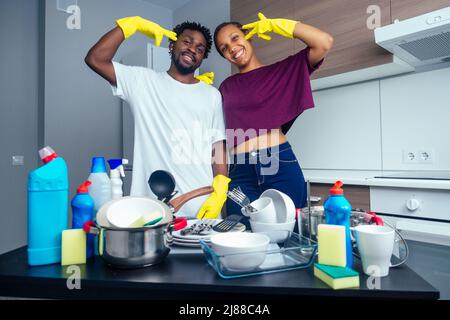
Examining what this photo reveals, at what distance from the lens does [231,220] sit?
75cm

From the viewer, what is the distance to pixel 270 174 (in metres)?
1.31

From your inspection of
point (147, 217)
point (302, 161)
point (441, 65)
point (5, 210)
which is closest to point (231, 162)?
point (147, 217)

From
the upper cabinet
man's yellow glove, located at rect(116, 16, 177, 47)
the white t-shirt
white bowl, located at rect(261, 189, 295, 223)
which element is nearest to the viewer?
white bowl, located at rect(261, 189, 295, 223)

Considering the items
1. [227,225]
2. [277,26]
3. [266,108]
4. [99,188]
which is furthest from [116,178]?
[277,26]

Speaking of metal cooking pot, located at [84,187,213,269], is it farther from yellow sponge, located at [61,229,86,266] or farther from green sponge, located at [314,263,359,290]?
green sponge, located at [314,263,359,290]

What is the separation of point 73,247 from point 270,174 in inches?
35.1

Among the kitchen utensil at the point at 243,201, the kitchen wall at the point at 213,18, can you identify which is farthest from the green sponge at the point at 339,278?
the kitchen wall at the point at 213,18

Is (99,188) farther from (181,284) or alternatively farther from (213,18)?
(213,18)

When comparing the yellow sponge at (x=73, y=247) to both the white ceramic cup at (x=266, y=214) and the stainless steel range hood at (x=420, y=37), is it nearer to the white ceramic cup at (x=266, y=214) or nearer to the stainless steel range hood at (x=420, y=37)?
the white ceramic cup at (x=266, y=214)

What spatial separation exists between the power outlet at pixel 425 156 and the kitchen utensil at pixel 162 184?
159 cm

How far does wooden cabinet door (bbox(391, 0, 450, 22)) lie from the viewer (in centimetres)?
133

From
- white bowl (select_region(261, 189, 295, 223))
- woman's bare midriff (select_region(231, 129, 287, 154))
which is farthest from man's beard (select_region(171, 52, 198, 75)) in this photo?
white bowl (select_region(261, 189, 295, 223))

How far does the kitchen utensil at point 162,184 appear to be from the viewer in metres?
0.77

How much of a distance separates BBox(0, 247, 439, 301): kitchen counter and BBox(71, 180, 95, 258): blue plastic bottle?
6 centimetres
